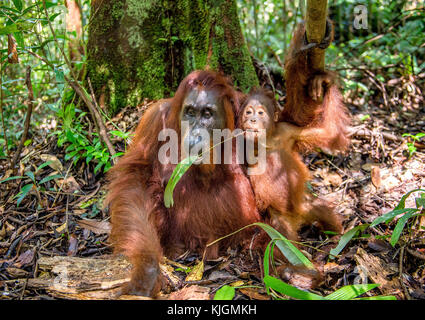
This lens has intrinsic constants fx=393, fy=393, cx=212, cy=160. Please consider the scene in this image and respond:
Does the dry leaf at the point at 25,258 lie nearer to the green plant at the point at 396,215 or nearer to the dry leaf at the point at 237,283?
the dry leaf at the point at 237,283

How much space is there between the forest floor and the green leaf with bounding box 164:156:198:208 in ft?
1.91

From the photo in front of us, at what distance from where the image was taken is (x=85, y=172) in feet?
11.6

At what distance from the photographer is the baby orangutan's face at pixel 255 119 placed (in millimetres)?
2777

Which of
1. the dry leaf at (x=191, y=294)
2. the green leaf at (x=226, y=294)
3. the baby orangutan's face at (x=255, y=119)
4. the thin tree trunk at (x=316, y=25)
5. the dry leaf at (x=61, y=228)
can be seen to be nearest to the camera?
the green leaf at (x=226, y=294)

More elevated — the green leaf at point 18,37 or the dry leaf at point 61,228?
the green leaf at point 18,37

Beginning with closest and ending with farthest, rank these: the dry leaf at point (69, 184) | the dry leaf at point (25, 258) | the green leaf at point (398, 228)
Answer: the green leaf at point (398, 228) → the dry leaf at point (25, 258) → the dry leaf at point (69, 184)

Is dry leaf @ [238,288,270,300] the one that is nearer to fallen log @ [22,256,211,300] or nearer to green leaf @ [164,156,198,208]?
fallen log @ [22,256,211,300]

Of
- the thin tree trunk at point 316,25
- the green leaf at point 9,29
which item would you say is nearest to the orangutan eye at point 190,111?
the thin tree trunk at point 316,25

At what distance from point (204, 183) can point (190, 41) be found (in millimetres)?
1602

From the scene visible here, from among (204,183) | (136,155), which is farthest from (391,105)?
(136,155)

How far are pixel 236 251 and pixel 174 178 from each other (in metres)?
0.92

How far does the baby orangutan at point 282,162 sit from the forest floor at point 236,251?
210mm

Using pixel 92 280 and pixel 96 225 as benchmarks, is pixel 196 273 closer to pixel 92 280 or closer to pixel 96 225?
pixel 92 280

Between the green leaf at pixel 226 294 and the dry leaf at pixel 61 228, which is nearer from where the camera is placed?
the green leaf at pixel 226 294
